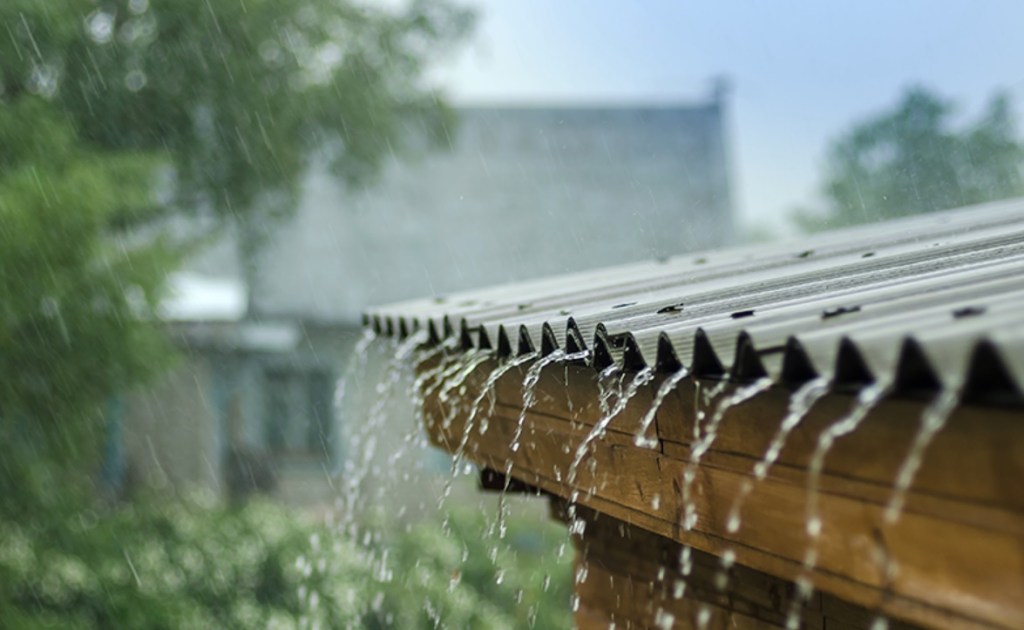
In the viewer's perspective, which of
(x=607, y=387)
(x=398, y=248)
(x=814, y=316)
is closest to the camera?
(x=814, y=316)

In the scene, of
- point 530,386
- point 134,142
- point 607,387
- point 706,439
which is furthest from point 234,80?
point 706,439

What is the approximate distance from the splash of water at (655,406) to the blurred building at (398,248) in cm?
1193

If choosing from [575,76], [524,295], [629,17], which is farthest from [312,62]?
[629,17]

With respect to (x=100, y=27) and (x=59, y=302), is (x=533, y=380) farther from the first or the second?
(x=100, y=27)

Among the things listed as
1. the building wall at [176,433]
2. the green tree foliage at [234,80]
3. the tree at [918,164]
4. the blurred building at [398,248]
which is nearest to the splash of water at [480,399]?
the green tree foliage at [234,80]

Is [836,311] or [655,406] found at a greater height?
[836,311]

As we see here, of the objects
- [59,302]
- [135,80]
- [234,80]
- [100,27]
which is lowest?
[59,302]

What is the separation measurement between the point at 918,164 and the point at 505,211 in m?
10.8

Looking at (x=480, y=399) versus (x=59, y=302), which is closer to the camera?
(x=480, y=399)

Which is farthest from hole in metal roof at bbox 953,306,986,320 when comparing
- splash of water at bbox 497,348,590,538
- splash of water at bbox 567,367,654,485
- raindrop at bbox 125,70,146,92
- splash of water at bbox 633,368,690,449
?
raindrop at bbox 125,70,146,92

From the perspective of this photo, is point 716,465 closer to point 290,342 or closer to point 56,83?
point 56,83

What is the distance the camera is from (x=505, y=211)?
16.7 meters

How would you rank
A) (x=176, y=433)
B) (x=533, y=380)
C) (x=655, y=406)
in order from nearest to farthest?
(x=655, y=406)
(x=533, y=380)
(x=176, y=433)

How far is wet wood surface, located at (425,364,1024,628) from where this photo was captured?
1.30 meters
